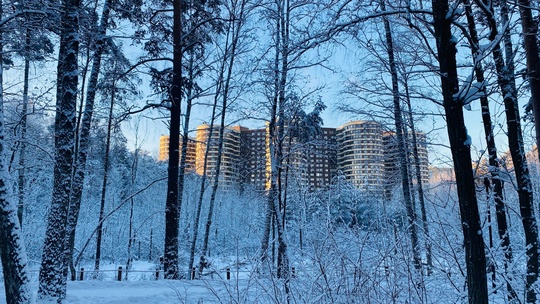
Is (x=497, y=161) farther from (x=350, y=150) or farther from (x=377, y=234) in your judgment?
(x=350, y=150)

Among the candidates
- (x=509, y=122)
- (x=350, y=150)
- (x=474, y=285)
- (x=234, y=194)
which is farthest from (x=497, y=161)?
(x=234, y=194)

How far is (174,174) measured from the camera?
7.96m

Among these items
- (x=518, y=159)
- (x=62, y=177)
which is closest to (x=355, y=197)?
(x=518, y=159)

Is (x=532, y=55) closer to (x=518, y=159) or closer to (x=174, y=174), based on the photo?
(x=518, y=159)

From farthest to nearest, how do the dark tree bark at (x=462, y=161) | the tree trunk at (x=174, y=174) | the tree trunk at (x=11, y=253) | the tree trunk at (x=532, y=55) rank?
the tree trunk at (x=174, y=174) < the tree trunk at (x=532, y=55) < the tree trunk at (x=11, y=253) < the dark tree bark at (x=462, y=161)

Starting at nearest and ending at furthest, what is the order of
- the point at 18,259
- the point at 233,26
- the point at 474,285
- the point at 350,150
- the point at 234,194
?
the point at 474,285 → the point at 18,259 → the point at 233,26 → the point at 350,150 → the point at 234,194

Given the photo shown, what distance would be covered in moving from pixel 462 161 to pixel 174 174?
6.58m

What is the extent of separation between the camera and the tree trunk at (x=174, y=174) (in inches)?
306

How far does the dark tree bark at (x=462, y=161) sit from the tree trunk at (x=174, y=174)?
6433 millimetres

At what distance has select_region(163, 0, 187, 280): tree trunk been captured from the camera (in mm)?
7770

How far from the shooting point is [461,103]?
2781 millimetres

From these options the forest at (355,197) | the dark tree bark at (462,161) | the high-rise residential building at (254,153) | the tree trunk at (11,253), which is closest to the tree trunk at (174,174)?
the forest at (355,197)

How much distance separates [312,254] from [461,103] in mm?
2164

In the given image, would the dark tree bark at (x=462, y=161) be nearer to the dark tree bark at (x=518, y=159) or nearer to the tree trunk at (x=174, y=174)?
the dark tree bark at (x=518, y=159)
